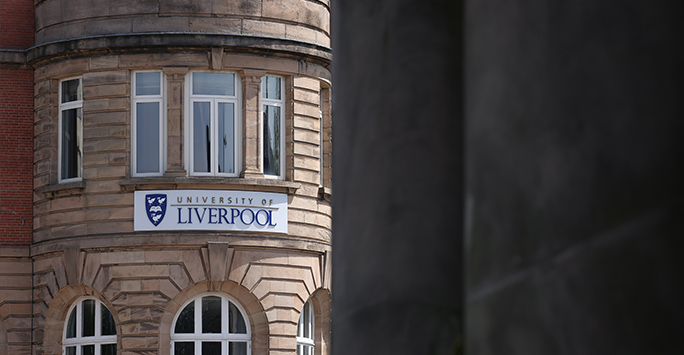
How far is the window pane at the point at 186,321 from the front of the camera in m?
23.6

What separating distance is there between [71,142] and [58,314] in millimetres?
3493

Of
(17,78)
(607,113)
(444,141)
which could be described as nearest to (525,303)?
(607,113)

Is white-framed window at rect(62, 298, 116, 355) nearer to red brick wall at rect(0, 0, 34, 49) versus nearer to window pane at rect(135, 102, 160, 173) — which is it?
window pane at rect(135, 102, 160, 173)

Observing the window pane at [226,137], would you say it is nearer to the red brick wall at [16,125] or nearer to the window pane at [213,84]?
the window pane at [213,84]

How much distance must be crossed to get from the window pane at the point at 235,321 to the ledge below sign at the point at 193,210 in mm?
1613

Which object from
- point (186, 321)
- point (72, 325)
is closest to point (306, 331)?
point (186, 321)

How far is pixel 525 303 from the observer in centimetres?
265

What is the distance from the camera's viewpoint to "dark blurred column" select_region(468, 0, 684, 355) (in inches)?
97.9

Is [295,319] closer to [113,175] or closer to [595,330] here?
[113,175]

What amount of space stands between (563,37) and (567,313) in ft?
1.98

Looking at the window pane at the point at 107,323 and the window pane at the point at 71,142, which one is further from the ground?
the window pane at the point at 71,142

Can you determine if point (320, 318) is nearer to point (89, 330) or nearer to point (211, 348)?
point (211, 348)

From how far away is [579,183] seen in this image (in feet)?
8.46

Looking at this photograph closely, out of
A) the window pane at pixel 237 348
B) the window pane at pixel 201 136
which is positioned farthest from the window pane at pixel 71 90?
the window pane at pixel 237 348
